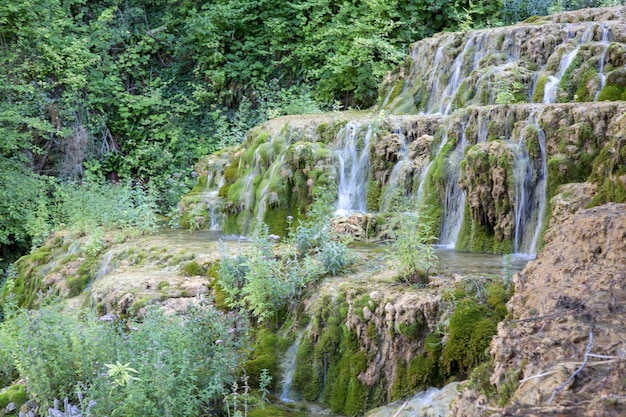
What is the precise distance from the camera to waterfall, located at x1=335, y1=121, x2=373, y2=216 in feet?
33.0

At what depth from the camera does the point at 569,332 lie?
9.79 feet

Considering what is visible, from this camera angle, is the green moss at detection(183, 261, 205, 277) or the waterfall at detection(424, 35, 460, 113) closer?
the green moss at detection(183, 261, 205, 277)

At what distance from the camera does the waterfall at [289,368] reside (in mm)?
5895

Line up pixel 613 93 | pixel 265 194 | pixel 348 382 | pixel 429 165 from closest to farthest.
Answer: pixel 348 382
pixel 429 165
pixel 613 93
pixel 265 194

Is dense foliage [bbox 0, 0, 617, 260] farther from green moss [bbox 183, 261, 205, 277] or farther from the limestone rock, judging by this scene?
green moss [bbox 183, 261, 205, 277]

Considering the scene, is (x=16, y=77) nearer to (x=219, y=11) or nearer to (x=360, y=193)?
(x=219, y=11)

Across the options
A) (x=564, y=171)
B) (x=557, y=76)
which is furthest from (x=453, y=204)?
(x=557, y=76)

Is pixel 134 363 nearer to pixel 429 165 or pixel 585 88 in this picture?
pixel 429 165

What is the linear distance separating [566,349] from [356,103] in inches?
540

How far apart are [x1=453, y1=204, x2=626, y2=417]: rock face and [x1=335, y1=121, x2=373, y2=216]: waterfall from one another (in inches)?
218

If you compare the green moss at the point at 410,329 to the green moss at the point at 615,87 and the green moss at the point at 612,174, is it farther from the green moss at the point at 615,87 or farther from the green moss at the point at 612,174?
the green moss at the point at 615,87

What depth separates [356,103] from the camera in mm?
16297

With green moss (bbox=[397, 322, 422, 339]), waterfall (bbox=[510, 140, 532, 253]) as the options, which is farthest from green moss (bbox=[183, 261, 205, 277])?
waterfall (bbox=[510, 140, 532, 253])

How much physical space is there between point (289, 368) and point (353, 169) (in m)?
4.65
